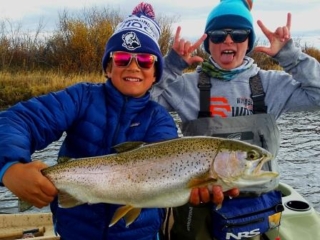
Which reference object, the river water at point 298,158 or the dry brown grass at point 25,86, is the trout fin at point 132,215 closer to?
the river water at point 298,158

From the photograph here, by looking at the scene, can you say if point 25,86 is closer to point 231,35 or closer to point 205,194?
point 231,35

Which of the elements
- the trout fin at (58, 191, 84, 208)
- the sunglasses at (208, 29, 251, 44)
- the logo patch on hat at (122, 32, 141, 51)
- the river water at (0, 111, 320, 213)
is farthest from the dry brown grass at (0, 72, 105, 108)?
the trout fin at (58, 191, 84, 208)

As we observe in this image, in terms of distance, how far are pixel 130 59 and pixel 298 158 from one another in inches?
275

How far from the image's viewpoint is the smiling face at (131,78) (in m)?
2.62

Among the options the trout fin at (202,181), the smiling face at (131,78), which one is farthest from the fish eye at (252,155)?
the smiling face at (131,78)

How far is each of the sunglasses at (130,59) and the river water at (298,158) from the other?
4160 mm

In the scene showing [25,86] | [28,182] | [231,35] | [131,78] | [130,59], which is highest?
[231,35]

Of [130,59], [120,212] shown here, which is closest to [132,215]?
[120,212]

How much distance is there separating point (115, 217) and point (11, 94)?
13.9 metres

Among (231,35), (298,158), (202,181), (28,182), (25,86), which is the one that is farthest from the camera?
Answer: (25,86)

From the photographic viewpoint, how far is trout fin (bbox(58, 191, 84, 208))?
2.26 metres

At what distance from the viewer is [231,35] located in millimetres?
3029

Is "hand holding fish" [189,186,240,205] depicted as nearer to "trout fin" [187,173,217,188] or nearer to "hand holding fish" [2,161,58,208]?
"trout fin" [187,173,217,188]

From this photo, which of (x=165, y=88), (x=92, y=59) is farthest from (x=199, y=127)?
(x=92, y=59)
